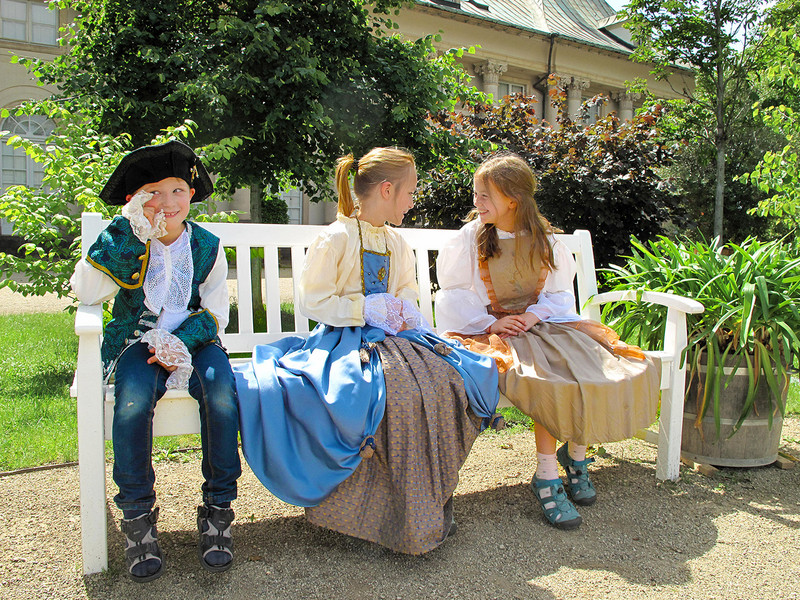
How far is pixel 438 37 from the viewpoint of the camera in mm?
6109

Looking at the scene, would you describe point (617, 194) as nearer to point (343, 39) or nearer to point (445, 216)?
point (445, 216)

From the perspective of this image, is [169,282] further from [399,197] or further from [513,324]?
[513,324]

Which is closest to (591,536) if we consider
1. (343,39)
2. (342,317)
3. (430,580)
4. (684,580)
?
(684,580)

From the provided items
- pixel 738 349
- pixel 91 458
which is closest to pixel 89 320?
pixel 91 458

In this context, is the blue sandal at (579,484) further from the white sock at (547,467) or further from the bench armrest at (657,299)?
the bench armrest at (657,299)

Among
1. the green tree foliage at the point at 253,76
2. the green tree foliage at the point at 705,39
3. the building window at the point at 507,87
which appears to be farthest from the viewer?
the building window at the point at 507,87

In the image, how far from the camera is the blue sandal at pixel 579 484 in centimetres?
262

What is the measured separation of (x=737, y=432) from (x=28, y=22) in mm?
17829

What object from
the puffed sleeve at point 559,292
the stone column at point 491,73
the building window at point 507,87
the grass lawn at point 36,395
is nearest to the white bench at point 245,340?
the puffed sleeve at point 559,292

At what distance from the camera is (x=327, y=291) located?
8.14 feet

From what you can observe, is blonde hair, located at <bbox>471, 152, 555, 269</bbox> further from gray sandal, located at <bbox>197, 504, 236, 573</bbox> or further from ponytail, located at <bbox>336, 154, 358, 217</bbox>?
gray sandal, located at <bbox>197, 504, 236, 573</bbox>

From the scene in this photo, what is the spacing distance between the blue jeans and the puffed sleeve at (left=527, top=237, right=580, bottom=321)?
1.44 m

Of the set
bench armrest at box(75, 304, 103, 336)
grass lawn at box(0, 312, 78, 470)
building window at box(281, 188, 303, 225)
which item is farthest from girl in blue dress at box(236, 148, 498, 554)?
building window at box(281, 188, 303, 225)

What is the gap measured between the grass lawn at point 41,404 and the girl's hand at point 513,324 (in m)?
1.14
